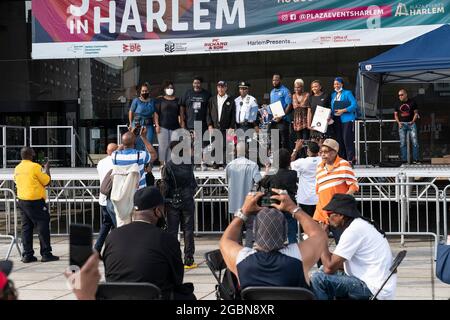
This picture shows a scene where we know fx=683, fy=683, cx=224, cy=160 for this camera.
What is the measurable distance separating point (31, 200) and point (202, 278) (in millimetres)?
3226

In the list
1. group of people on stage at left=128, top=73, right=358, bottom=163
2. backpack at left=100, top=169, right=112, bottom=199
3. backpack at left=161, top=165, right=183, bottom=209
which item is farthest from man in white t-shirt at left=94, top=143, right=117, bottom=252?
group of people on stage at left=128, top=73, right=358, bottom=163

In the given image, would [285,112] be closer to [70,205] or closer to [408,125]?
[408,125]

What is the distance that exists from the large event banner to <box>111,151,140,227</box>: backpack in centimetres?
765

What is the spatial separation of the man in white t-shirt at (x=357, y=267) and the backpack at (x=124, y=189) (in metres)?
3.80

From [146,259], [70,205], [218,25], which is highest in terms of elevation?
[218,25]

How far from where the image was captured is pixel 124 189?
9055 millimetres

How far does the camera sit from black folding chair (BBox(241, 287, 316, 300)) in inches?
173

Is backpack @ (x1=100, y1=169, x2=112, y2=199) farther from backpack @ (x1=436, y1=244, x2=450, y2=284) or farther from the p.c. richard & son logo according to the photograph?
the p.c. richard & son logo

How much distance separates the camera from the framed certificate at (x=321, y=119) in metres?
13.5

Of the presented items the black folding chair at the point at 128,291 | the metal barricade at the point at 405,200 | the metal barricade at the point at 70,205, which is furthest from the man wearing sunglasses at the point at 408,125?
the black folding chair at the point at 128,291

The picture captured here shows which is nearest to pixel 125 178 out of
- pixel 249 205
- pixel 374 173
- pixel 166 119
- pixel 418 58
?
pixel 249 205

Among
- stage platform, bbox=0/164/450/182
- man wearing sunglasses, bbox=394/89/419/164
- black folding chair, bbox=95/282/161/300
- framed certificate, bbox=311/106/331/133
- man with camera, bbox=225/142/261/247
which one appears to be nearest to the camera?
black folding chair, bbox=95/282/161/300

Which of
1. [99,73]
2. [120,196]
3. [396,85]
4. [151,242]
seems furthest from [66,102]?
[151,242]

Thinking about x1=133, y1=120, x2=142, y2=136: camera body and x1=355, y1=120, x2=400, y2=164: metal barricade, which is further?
x1=355, y1=120, x2=400, y2=164: metal barricade
